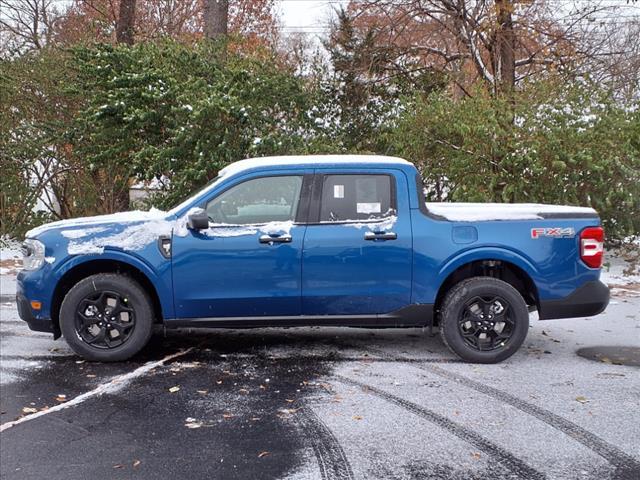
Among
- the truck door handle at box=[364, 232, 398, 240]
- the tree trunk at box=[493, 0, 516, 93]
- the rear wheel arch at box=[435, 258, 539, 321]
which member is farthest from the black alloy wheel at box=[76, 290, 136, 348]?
the tree trunk at box=[493, 0, 516, 93]

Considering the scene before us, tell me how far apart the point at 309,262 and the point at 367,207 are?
0.71 m

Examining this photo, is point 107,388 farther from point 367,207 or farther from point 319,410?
point 367,207

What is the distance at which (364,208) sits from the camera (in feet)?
18.6

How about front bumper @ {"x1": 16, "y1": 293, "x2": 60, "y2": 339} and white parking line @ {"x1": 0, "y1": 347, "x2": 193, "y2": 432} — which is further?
front bumper @ {"x1": 16, "y1": 293, "x2": 60, "y2": 339}

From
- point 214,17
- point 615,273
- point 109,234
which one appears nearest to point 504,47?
point 615,273

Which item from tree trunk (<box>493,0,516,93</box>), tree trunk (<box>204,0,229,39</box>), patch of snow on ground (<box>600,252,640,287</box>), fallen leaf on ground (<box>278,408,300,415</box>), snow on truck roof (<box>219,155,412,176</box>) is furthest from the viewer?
tree trunk (<box>204,0,229,39</box>)

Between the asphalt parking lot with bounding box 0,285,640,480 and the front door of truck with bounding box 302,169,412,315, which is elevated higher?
the front door of truck with bounding box 302,169,412,315

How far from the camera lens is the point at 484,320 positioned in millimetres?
5668

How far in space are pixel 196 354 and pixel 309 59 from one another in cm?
853

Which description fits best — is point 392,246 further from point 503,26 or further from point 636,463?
point 503,26

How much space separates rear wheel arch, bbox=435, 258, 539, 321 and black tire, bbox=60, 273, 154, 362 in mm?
2624

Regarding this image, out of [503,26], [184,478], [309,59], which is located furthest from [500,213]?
[503,26]

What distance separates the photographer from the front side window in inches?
221

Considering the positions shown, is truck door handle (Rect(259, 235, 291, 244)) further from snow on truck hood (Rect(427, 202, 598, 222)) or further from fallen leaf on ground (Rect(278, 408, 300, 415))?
fallen leaf on ground (Rect(278, 408, 300, 415))
